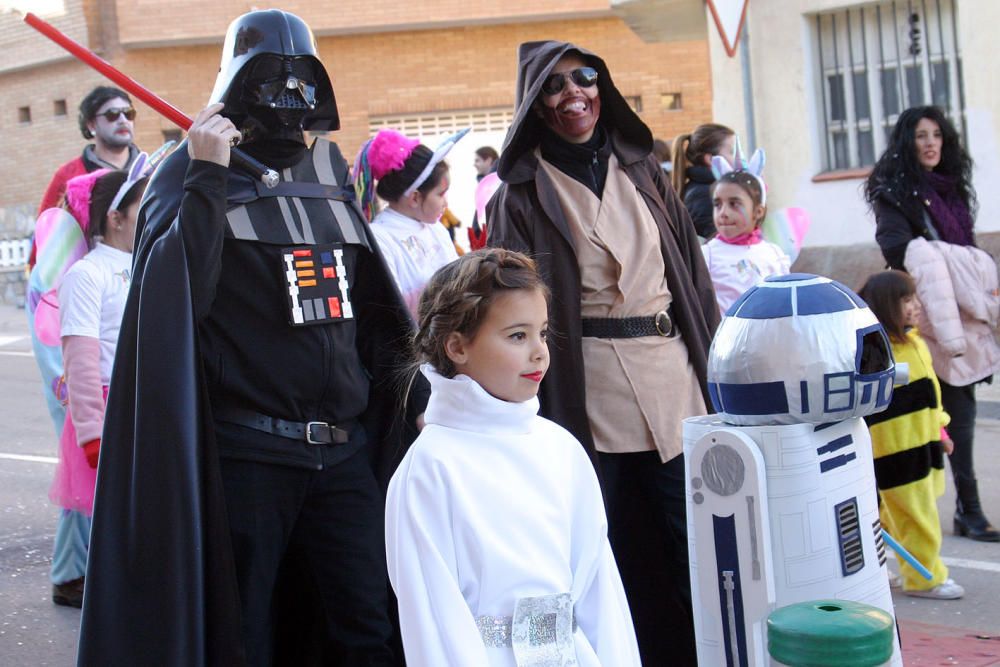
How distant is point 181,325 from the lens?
345 centimetres

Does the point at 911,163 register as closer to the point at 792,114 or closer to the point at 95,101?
the point at 95,101

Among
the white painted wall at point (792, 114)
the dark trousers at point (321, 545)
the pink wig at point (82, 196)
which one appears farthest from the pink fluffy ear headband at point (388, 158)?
the white painted wall at point (792, 114)

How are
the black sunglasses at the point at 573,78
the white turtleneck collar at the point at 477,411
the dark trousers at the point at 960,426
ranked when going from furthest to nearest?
the dark trousers at the point at 960,426
the black sunglasses at the point at 573,78
the white turtleneck collar at the point at 477,411

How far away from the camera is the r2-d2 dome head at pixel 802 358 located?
3314mm

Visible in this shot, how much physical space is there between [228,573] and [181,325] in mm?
635

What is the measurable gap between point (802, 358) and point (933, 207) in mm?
3451

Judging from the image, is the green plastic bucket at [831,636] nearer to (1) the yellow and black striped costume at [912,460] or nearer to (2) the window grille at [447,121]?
(1) the yellow and black striped costume at [912,460]

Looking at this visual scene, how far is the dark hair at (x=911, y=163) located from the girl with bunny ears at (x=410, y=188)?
2.05 m

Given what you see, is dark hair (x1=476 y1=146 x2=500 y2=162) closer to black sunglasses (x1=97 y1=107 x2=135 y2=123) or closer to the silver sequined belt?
black sunglasses (x1=97 y1=107 x2=135 y2=123)

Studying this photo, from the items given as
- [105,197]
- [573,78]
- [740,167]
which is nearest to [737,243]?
[740,167]

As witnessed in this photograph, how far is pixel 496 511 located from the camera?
2.79 meters

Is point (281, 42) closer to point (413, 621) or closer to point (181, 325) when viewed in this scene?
point (181, 325)

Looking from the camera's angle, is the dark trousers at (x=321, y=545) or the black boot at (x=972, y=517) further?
the black boot at (x=972, y=517)

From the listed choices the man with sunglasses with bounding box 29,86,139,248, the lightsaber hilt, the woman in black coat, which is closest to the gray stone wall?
the man with sunglasses with bounding box 29,86,139,248
